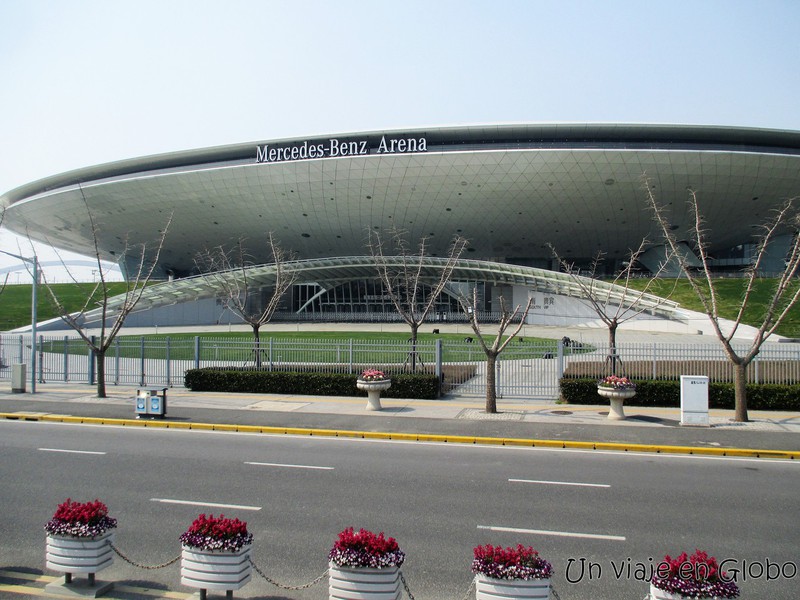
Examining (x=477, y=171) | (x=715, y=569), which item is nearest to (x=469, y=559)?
(x=715, y=569)

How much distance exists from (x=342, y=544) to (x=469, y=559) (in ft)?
7.48

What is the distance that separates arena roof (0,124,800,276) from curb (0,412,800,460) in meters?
43.5

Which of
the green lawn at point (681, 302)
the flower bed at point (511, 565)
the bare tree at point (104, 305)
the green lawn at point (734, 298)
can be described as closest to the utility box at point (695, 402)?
the flower bed at point (511, 565)

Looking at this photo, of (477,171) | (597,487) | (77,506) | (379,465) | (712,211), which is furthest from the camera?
(712,211)

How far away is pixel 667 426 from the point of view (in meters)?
15.9

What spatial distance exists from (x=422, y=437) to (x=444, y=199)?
163 ft

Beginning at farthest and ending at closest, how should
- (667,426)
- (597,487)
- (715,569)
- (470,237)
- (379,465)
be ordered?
1. (470,237)
2. (667,426)
3. (379,465)
4. (597,487)
5. (715,569)

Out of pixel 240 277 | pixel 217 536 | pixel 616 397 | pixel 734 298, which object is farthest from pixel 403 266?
pixel 217 536

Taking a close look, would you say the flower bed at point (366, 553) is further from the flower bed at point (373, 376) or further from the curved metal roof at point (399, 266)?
the curved metal roof at point (399, 266)

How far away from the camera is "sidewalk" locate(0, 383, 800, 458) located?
14227mm

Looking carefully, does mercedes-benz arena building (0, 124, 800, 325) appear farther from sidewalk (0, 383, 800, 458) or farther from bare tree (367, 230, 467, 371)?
sidewalk (0, 383, 800, 458)

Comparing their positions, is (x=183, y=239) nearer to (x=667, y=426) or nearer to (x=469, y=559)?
(x=667, y=426)

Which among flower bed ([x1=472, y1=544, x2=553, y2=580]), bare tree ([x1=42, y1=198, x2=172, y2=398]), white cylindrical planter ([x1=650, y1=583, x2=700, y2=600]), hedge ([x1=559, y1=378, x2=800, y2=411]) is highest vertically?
bare tree ([x1=42, y1=198, x2=172, y2=398])

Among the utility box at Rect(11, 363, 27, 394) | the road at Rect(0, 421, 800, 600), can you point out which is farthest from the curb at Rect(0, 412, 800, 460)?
the utility box at Rect(11, 363, 27, 394)
